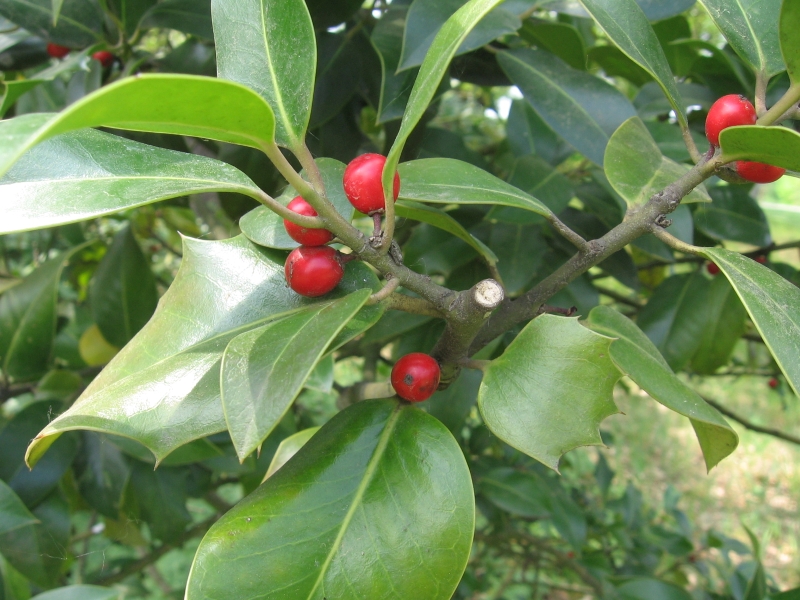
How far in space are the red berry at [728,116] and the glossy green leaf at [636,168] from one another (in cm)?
9

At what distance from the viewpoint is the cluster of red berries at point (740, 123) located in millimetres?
637

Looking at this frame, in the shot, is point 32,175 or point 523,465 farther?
point 523,465

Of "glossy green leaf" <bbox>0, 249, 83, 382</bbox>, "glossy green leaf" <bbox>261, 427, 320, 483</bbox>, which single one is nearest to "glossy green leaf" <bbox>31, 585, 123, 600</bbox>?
"glossy green leaf" <bbox>261, 427, 320, 483</bbox>

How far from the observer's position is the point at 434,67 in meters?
0.53

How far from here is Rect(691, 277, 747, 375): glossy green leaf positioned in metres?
1.36

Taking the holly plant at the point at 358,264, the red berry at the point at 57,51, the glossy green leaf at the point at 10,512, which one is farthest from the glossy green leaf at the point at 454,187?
the red berry at the point at 57,51

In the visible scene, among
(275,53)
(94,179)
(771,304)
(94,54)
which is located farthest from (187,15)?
(771,304)

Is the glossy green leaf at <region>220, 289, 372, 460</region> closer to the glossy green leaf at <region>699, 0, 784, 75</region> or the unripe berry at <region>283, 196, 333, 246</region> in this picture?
the unripe berry at <region>283, 196, 333, 246</region>

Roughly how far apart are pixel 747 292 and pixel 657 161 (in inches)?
9.6

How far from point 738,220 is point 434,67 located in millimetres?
982

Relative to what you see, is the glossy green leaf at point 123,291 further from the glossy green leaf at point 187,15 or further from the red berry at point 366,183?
the red berry at point 366,183

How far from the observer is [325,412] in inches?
115

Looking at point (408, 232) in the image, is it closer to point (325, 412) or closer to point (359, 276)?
point (359, 276)

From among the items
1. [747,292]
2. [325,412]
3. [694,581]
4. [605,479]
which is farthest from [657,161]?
[694,581]
